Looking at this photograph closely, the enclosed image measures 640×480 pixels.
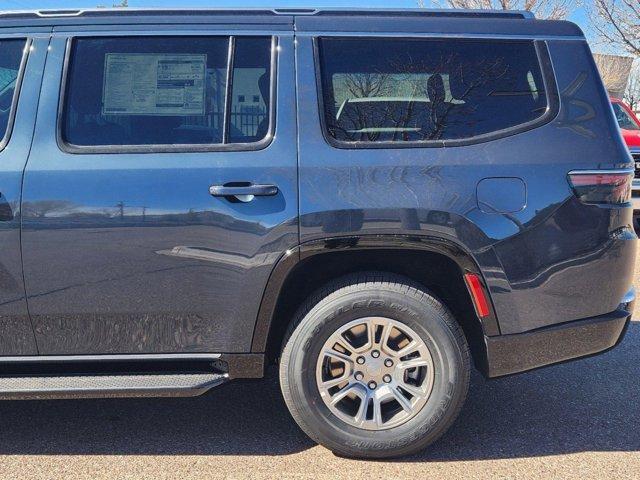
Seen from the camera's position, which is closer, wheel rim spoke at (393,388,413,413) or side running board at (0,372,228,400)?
side running board at (0,372,228,400)

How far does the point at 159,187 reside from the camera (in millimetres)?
2766

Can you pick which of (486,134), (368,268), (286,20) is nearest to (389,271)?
(368,268)

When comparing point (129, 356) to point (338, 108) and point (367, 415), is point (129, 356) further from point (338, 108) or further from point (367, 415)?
point (338, 108)

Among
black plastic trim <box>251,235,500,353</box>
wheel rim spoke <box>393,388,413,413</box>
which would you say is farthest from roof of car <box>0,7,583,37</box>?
wheel rim spoke <box>393,388,413,413</box>

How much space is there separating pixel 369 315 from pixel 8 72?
79.0 inches

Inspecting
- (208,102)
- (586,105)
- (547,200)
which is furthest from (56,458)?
(586,105)

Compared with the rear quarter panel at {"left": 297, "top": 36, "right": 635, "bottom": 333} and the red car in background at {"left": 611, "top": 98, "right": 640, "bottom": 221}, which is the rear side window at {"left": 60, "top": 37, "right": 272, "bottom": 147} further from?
the red car in background at {"left": 611, "top": 98, "right": 640, "bottom": 221}

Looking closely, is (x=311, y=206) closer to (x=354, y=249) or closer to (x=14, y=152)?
(x=354, y=249)

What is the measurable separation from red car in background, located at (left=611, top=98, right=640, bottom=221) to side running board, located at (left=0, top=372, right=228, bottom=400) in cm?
822

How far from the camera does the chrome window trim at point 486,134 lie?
2.86 m

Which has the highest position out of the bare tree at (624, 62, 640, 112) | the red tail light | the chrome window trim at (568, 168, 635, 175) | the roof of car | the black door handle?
the roof of car

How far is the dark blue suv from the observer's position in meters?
2.77

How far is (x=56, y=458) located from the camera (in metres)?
2.98

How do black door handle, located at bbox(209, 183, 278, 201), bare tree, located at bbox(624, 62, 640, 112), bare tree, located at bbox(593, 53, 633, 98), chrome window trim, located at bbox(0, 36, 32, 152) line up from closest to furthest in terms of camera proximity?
1. black door handle, located at bbox(209, 183, 278, 201)
2. chrome window trim, located at bbox(0, 36, 32, 152)
3. bare tree, located at bbox(593, 53, 633, 98)
4. bare tree, located at bbox(624, 62, 640, 112)
